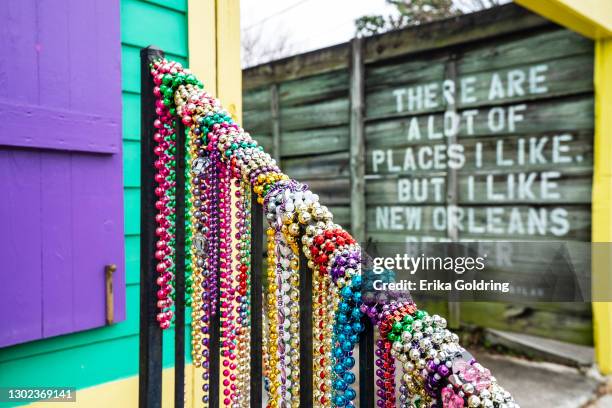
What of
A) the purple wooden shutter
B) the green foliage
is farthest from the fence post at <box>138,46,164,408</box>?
the green foliage

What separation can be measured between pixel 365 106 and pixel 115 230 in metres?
2.66

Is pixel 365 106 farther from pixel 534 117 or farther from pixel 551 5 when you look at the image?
pixel 551 5

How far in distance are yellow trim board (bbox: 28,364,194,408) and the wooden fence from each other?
230 cm

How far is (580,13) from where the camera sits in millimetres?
2605

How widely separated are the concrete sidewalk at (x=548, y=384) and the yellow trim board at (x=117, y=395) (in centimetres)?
180

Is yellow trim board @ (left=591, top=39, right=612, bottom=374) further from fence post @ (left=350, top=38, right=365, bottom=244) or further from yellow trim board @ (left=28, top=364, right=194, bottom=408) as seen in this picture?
yellow trim board @ (left=28, top=364, right=194, bottom=408)

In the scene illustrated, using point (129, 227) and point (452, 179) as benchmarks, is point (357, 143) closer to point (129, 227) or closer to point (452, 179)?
point (452, 179)

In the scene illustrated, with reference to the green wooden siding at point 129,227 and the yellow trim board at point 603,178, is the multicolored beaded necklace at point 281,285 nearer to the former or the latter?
the green wooden siding at point 129,227

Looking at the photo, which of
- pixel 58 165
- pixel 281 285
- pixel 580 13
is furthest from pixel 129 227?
pixel 580 13

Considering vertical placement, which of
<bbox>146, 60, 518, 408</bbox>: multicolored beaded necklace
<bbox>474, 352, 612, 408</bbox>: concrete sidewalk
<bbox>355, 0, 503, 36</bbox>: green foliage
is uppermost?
<bbox>355, 0, 503, 36</bbox>: green foliage

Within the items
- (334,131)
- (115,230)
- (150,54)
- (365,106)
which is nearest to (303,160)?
(334,131)

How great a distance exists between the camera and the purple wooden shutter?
132 centimetres

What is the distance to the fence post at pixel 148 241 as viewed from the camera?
1182mm

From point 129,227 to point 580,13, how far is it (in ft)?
7.86
